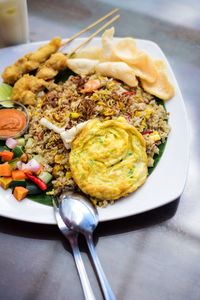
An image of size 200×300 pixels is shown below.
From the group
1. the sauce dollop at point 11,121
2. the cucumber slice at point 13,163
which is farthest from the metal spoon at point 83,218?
the sauce dollop at point 11,121

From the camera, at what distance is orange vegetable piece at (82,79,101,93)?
3.82m

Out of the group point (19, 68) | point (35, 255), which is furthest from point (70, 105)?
point (35, 255)

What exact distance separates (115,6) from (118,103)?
3.48 m

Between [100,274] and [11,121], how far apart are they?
2.18m

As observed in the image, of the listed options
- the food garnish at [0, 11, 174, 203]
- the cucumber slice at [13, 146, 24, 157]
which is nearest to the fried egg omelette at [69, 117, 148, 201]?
the food garnish at [0, 11, 174, 203]

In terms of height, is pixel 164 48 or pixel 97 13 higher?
pixel 97 13

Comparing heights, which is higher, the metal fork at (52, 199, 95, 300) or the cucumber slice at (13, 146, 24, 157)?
the cucumber slice at (13, 146, 24, 157)

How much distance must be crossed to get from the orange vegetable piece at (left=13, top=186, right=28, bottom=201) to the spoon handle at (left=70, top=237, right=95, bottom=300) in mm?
727

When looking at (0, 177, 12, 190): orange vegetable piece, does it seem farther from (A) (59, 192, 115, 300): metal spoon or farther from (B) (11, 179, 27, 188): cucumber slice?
(A) (59, 192, 115, 300): metal spoon

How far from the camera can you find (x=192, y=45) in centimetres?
541

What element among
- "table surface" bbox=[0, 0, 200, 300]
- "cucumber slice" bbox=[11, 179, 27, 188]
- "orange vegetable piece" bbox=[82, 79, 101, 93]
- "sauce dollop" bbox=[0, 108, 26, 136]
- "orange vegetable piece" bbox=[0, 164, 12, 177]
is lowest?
"table surface" bbox=[0, 0, 200, 300]

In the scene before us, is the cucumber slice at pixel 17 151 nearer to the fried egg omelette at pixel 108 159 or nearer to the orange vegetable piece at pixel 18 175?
the orange vegetable piece at pixel 18 175

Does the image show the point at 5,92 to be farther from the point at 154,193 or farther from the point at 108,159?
the point at 154,193

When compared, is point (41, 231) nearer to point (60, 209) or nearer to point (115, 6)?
point (60, 209)
